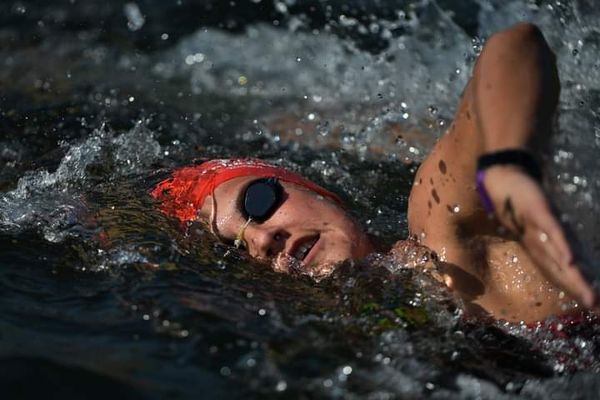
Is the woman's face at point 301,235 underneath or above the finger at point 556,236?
underneath

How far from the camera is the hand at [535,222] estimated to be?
2379mm

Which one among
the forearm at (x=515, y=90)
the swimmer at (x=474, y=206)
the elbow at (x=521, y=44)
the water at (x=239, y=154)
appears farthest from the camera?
the water at (x=239, y=154)

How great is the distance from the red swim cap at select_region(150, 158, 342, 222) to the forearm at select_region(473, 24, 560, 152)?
145cm

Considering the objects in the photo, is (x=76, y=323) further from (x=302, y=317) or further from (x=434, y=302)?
(x=434, y=302)

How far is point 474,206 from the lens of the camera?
11.2ft

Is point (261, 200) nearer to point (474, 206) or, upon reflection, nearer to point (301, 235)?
point (301, 235)

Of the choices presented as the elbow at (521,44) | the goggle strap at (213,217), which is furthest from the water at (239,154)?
the elbow at (521,44)

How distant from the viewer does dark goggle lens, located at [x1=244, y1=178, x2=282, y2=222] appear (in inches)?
155

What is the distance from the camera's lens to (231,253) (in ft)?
13.1

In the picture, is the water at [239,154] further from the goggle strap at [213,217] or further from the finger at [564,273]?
the finger at [564,273]

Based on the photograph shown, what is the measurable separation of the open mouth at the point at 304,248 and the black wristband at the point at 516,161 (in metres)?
1.36

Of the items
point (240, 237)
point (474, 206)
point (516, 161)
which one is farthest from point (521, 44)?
point (240, 237)

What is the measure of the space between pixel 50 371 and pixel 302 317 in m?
0.87

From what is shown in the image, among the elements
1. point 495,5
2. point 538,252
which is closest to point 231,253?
point 538,252
